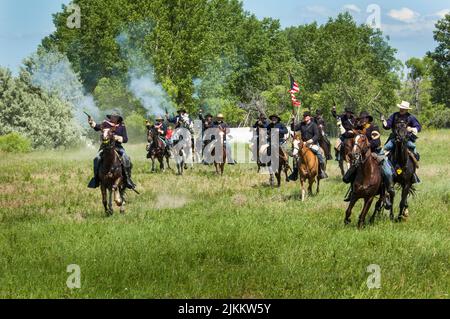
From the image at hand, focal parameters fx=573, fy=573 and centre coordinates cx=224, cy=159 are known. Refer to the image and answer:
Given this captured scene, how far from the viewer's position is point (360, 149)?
44.7 ft

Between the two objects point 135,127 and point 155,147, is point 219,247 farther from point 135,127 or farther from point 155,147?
point 135,127

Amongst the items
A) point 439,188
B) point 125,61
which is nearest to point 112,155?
point 439,188

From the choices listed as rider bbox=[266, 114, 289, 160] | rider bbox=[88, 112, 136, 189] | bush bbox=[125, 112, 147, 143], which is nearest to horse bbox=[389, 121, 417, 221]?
rider bbox=[266, 114, 289, 160]

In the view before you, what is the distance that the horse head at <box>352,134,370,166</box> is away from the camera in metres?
13.6

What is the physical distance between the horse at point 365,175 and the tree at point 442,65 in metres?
70.7

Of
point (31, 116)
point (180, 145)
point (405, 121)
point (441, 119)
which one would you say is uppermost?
point (31, 116)

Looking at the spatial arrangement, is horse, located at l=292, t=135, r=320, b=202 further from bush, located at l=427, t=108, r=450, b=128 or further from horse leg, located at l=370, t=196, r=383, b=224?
bush, located at l=427, t=108, r=450, b=128

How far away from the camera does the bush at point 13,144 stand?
4694cm

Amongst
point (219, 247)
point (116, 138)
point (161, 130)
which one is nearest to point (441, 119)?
point (161, 130)

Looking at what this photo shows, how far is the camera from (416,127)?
15.1 metres

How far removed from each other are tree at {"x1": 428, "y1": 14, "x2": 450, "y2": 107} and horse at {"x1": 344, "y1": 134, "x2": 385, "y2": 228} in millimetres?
70666

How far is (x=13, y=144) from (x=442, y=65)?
60543 millimetres

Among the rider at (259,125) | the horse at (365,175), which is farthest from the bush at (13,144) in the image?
the horse at (365,175)

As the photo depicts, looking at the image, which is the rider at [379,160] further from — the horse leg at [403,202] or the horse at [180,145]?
the horse at [180,145]
